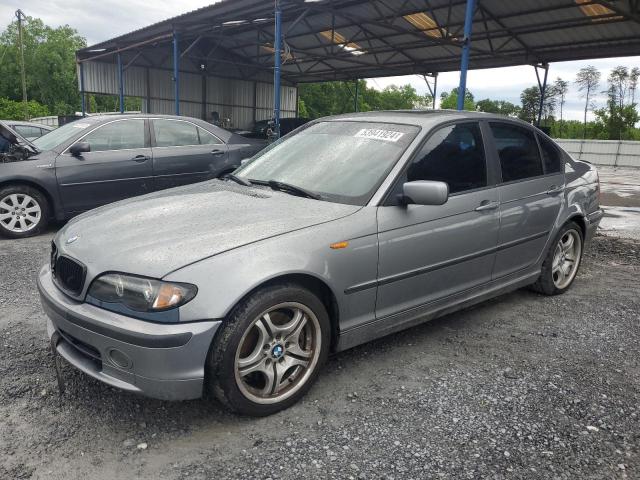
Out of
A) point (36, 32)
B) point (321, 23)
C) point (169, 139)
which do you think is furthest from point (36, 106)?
point (169, 139)

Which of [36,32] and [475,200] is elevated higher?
[36,32]

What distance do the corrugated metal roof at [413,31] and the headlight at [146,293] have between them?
10.7 metres

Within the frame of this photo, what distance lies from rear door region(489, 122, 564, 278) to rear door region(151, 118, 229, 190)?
4.44m

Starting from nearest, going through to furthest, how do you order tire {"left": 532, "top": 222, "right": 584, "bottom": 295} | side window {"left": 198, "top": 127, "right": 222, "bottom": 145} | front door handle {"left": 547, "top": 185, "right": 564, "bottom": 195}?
front door handle {"left": 547, "top": 185, "right": 564, "bottom": 195}, tire {"left": 532, "top": 222, "right": 584, "bottom": 295}, side window {"left": 198, "top": 127, "right": 222, "bottom": 145}

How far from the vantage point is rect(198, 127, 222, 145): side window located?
7.20m

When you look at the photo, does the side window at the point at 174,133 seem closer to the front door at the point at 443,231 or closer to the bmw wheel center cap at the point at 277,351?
the front door at the point at 443,231

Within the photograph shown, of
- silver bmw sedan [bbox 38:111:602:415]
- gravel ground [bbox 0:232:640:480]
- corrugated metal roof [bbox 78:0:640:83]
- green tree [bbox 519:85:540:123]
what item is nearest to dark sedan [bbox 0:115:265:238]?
gravel ground [bbox 0:232:640:480]

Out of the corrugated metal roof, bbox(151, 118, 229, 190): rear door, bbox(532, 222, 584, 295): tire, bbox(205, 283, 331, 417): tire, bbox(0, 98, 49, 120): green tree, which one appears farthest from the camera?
bbox(0, 98, 49, 120): green tree

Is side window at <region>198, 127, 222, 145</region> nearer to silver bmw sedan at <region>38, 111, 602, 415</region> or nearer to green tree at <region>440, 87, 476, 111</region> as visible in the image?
silver bmw sedan at <region>38, 111, 602, 415</region>

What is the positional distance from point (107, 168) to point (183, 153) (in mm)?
1020

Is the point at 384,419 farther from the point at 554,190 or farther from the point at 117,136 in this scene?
the point at 117,136

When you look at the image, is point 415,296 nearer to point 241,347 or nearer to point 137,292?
point 241,347

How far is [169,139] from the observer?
6.91 m

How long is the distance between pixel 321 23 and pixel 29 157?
12.7 metres
